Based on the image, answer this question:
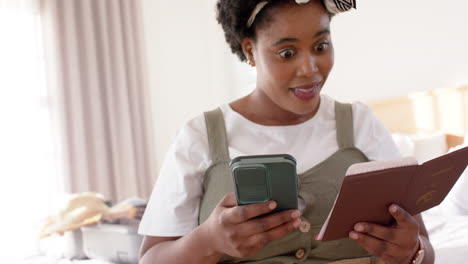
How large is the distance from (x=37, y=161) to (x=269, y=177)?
3141mm

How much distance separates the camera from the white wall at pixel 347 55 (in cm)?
286

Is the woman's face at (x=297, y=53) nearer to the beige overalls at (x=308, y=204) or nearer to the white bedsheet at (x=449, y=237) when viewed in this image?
the beige overalls at (x=308, y=204)

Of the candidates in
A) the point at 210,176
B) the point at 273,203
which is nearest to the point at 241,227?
the point at 273,203

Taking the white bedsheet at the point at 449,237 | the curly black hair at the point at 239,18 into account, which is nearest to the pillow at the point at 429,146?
the white bedsheet at the point at 449,237

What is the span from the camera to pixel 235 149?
1231 mm

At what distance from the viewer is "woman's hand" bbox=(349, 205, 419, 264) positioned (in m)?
0.98

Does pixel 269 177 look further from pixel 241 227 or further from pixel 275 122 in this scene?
pixel 275 122

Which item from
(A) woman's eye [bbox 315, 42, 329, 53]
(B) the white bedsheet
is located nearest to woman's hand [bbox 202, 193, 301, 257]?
(A) woman's eye [bbox 315, 42, 329, 53]

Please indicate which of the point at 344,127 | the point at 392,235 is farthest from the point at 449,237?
the point at 392,235

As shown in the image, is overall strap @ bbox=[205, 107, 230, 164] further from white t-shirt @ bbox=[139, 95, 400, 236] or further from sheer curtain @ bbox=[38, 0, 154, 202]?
sheer curtain @ bbox=[38, 0, 154, 202]

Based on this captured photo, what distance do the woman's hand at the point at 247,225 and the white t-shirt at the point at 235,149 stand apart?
19 cm

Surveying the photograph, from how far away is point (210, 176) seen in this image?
1.21 m

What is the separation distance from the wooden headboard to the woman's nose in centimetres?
A: 183

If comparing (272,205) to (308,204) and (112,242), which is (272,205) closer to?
(308,204)
